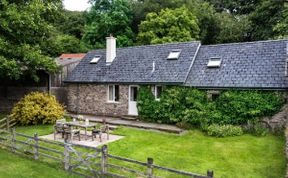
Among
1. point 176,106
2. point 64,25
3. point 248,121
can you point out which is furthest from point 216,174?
point 64,25

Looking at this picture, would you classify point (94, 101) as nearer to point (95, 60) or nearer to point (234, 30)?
point (95, 60)

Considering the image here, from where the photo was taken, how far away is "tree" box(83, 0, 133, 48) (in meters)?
41.1

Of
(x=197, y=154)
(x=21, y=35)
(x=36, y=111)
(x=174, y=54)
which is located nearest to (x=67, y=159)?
(x=197, y=154)

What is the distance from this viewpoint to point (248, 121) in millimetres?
16156

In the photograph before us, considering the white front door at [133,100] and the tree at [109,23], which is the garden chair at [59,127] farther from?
the tree at [109,23]

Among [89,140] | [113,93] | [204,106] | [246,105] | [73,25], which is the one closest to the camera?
[89,140]

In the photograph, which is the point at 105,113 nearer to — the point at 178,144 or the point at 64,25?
the point at 178,144

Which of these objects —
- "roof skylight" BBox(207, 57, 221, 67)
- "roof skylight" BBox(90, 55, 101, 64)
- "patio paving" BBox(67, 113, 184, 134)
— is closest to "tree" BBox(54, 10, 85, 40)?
"roof skylight" BBox(90, 55, 101, 64)

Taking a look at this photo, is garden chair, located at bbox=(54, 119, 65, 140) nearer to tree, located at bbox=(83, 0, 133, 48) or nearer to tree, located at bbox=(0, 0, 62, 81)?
tree, located at bbox=(0, 0, 62, 81)

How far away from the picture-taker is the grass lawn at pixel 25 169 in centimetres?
1039

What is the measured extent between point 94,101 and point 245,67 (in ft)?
36.0

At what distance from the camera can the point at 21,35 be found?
60.2 ft

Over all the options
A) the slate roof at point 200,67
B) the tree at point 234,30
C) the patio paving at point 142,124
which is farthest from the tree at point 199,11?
the patio paving at point 142,124

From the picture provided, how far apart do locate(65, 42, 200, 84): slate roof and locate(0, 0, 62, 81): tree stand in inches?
125
